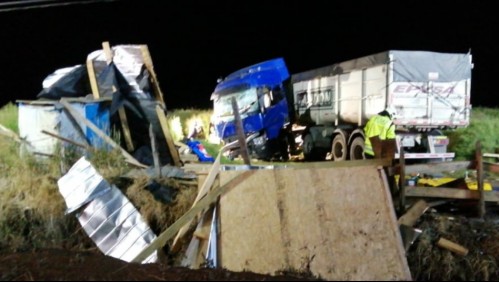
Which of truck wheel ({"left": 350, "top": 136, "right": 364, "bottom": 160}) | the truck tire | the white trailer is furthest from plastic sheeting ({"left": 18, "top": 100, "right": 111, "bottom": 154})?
the truck tire

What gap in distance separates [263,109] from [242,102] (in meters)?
0.88

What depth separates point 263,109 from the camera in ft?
59.5

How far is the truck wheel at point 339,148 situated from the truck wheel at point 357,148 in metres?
0.42

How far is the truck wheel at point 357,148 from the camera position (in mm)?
15161

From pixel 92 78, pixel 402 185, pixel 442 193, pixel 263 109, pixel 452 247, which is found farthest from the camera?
pixel 263 109

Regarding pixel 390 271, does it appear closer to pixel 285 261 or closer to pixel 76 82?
pixel 285 261

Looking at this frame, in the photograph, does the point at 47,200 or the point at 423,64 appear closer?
the point at 47,200

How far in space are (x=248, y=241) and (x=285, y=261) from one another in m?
0.42

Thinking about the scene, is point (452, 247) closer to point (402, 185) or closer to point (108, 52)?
point (402, 185)

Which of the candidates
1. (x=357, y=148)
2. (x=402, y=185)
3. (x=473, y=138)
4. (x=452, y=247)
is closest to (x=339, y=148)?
(x=357, y=148)

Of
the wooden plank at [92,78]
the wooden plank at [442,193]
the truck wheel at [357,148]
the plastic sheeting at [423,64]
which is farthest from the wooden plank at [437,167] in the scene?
the truck wheel at [357,148]

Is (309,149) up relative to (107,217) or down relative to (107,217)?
down

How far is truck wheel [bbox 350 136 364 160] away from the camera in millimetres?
15161

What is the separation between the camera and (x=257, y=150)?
60.0 ft
